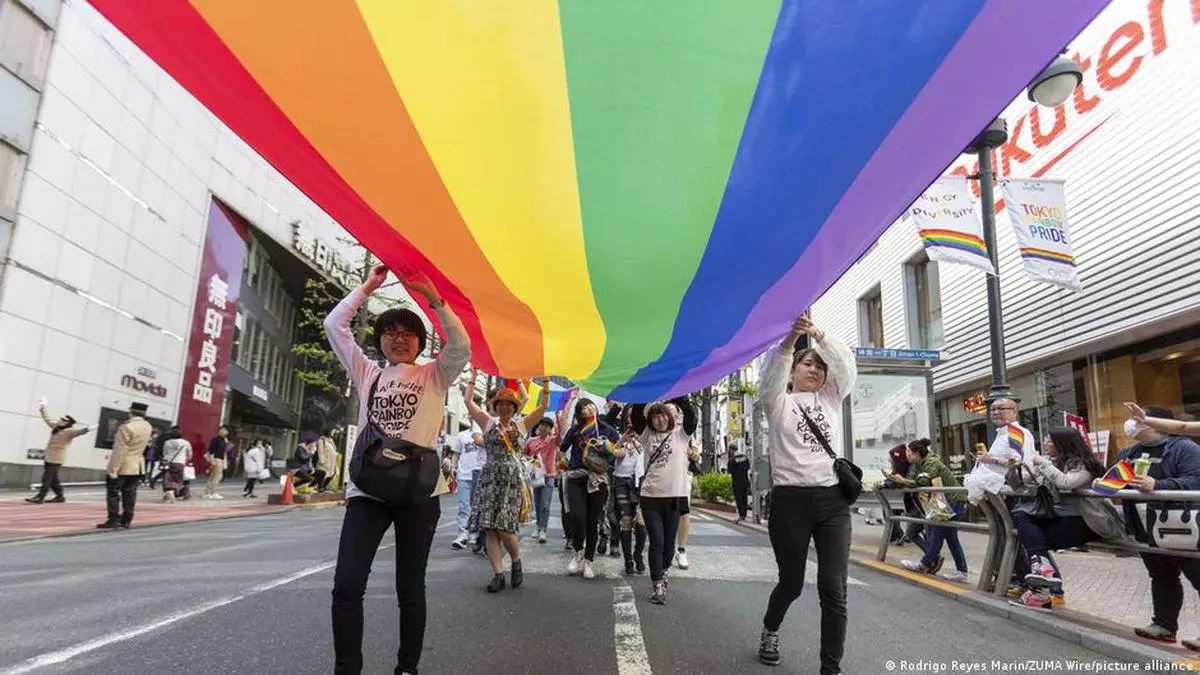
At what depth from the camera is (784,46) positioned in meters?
2.36

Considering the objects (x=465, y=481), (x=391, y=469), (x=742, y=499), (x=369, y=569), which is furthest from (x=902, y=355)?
(x=369, y=569)

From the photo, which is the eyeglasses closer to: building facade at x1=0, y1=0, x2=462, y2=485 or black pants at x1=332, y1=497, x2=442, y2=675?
black pants at x1=332, y1=497, x2=442, y2=675

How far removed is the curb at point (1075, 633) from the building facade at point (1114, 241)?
24.4 ft

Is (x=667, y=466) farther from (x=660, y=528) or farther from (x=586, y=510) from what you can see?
(x=586, y=510)

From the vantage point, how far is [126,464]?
32.5ft

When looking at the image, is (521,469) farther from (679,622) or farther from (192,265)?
(192,265)

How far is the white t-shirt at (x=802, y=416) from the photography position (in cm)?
372

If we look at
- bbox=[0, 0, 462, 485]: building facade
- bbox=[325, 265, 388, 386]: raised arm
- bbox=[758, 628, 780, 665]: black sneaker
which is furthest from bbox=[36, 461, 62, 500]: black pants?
bbox=[758, 628, 780, 665]: black sneaker

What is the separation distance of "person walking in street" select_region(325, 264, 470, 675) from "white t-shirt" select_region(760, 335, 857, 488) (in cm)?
172

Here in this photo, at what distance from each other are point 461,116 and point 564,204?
23.6 inches

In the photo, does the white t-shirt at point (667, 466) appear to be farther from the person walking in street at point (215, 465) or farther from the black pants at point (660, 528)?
the person walking in street at point (215, 465)

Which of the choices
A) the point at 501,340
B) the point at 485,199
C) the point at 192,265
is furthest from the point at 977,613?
the point at 192,265

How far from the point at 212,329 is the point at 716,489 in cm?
2080

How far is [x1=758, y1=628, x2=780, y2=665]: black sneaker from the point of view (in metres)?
3.92
